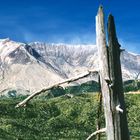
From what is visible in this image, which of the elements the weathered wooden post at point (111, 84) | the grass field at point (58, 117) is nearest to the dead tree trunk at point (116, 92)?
the weathered wooden post at point (111, 84)

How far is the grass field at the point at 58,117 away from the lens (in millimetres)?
88119

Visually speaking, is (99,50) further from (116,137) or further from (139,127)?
(139,127)

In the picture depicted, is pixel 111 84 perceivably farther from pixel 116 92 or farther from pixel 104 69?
pixel 104 69

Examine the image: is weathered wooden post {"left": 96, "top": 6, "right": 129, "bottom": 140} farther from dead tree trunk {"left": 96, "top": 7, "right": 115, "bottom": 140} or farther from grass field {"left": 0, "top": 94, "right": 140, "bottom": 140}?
grass field {"left": 0, "top": 94, "right": 140, "bottom": 140}

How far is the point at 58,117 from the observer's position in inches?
4301

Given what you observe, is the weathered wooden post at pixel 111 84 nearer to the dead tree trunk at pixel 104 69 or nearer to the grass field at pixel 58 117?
the dead tree trunk at pixel 104 69

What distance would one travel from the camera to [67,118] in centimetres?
11031

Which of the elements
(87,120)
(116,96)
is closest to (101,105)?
(116,96)

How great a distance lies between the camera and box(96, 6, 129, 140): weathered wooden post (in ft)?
31.2

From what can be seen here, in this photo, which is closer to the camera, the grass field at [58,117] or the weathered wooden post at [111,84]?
the weathered wooden post at [111,84]

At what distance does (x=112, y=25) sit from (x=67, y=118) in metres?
102

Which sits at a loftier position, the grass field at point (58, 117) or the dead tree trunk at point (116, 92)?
the grass field at point (58, 117)

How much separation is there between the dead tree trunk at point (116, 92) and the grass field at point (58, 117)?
71969 millimetres

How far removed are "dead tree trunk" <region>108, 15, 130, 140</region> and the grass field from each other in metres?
72.0
